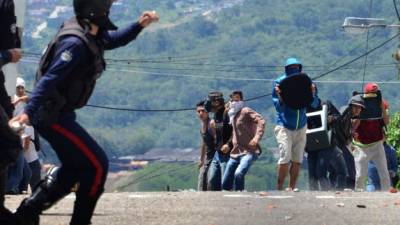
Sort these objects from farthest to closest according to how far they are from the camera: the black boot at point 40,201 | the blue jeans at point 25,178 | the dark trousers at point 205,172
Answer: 1. the dark trousers at point 205,172
2. the blue jeans at point 25,178
3. the black boot at point 40,201

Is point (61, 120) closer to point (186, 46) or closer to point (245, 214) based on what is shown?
point (245, 214)

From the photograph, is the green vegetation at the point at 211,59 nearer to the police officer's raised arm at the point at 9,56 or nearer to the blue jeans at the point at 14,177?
the blue jeans at the point at 14,177

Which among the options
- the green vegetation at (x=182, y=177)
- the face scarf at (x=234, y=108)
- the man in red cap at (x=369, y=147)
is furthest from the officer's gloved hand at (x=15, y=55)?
the green vegetation at (x=182, y=177)

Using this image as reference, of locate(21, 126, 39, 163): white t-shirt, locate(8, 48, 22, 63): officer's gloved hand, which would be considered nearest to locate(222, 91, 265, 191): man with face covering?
locate(21, 126, 39, 163): white t-shirt

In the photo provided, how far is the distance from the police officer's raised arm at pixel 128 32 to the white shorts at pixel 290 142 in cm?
748

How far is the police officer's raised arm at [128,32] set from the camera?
364 inches

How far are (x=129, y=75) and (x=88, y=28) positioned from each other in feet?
490

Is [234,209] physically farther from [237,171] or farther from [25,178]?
[237,171]

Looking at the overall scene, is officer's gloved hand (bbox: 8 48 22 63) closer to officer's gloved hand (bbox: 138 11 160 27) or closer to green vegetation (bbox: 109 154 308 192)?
officer's gloved hand (bbox: 138 11 160 27)

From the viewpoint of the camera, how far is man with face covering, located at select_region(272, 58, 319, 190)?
656 inches

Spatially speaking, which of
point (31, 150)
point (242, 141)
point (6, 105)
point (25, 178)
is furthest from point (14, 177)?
point (6, 105)

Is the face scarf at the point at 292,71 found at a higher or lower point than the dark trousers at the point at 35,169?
higher

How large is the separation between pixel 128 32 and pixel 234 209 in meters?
3.09

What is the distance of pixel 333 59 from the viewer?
14025 centimetres
